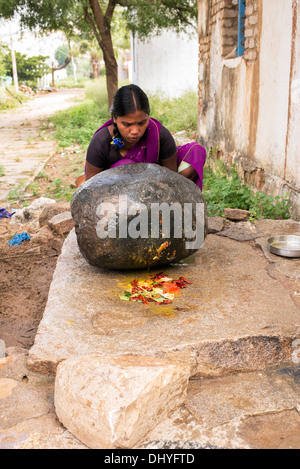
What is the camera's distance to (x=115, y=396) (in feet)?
6.33

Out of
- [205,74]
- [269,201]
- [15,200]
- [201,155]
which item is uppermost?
[205,74]

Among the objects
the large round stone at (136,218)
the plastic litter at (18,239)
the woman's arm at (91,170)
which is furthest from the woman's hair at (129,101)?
the plastic litter at (18,239)

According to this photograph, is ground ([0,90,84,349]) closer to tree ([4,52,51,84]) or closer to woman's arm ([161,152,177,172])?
woman's arm ([161,152,177,172])

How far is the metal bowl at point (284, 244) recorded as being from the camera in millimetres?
3593

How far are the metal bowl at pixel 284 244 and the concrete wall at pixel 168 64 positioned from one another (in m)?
13.2

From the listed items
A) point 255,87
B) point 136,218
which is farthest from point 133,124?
point 255,87

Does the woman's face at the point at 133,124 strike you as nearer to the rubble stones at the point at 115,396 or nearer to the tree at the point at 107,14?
the rubble stones at the point at 115,396

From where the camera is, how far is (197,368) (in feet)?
7.91

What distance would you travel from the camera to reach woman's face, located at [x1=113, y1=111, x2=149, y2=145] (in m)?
3.29

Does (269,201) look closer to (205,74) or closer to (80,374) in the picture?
(80,374)

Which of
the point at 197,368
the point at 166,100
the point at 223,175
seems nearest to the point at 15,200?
the point at 223,175

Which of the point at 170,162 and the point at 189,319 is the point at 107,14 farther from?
the point at 189,319

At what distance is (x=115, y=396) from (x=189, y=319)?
2.83 ft
